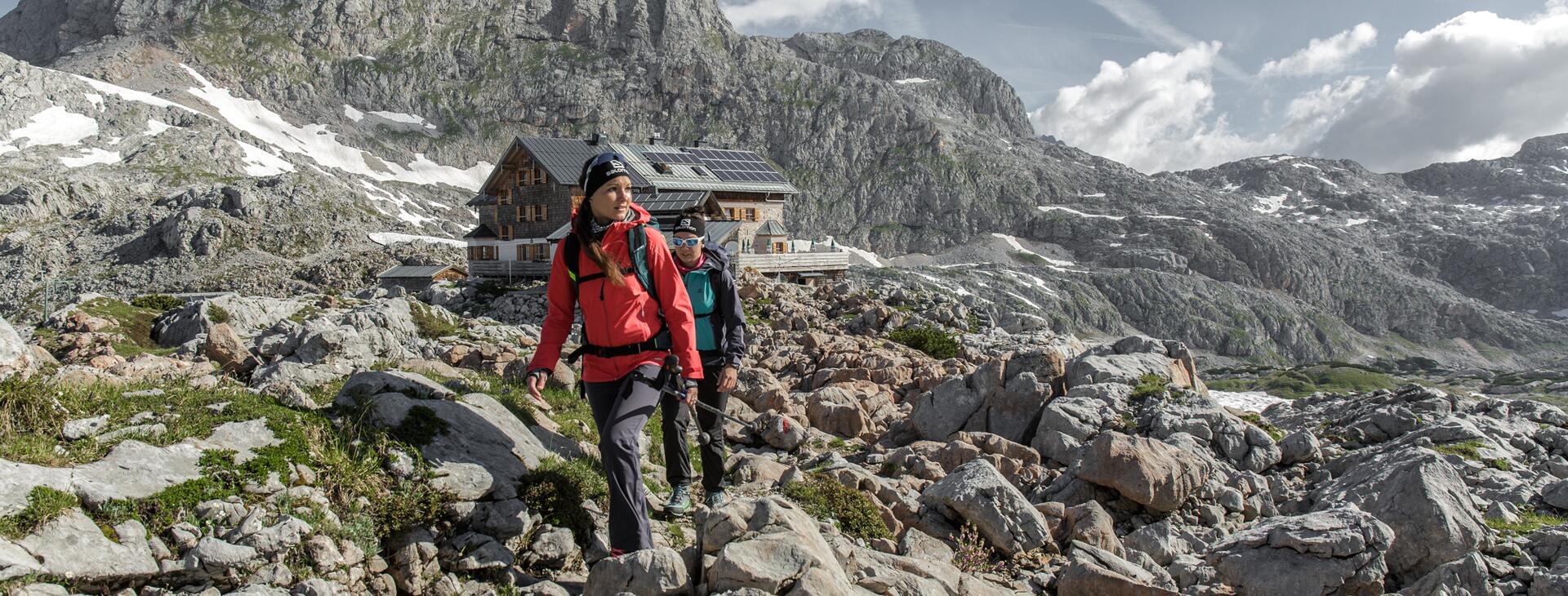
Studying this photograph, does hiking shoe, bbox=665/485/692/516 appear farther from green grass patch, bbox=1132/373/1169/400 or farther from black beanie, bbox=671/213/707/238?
green grass patch, bbox=1132/373/1169/400

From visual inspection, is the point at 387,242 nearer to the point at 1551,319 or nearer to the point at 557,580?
the point at 557,580

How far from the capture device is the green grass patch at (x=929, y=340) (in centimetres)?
2980

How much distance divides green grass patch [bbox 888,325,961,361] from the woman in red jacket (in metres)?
23.4

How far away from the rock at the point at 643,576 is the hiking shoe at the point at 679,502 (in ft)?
6.72

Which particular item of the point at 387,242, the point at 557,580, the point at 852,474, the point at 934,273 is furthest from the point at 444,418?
the point at 934,273

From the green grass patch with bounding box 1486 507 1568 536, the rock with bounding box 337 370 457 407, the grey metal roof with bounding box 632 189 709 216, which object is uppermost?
the grey metal roof with bounding box 632 189 709 216

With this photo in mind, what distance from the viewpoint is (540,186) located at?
55.1 meters

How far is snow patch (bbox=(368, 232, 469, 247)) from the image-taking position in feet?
328

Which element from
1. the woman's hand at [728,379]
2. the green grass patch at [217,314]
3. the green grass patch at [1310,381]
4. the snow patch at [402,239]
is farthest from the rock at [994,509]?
the snow patch at [402,239]

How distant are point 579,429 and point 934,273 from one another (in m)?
114

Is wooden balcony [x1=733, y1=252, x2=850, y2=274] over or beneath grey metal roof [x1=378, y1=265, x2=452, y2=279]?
over

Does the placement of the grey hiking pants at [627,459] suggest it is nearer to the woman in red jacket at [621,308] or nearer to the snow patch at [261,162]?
the woman in red jacket at [621,308]

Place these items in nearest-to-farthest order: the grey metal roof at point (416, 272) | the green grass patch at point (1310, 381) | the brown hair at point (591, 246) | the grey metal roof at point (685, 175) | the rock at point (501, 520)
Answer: the brown hair at point (591, 246) → the rock at point (501, 520) → the grey metal roof at point (685, 175) → the grey metal roof at point (416, 272) → the green grass patch at point (1310, 381)

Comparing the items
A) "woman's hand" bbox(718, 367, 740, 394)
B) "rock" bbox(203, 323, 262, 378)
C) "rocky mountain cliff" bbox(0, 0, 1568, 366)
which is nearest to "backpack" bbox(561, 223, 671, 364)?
"woman's hand" bbox(718, 367, 740, 394)
